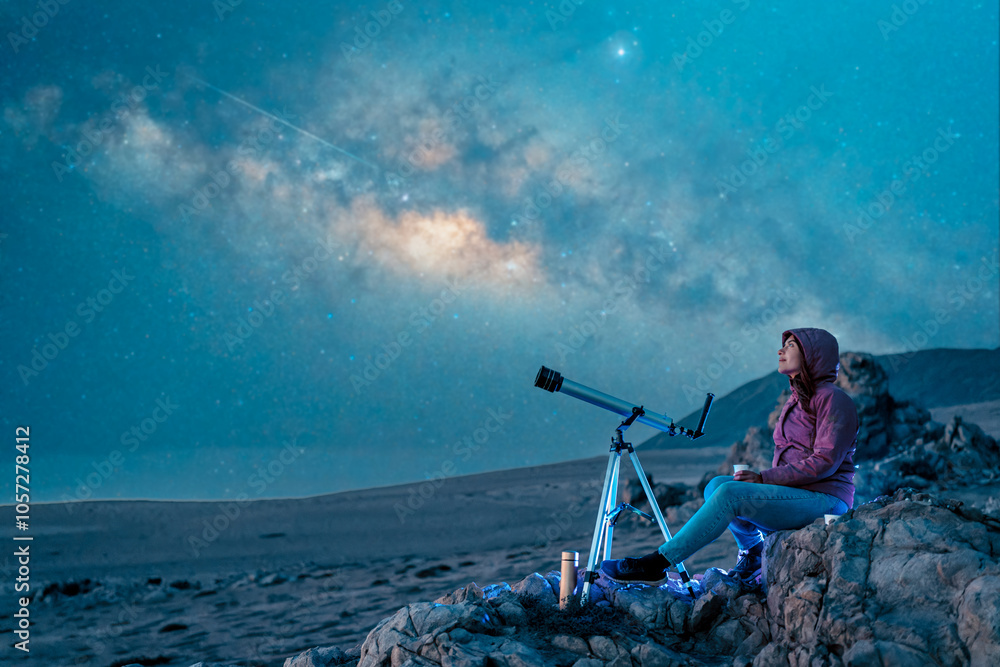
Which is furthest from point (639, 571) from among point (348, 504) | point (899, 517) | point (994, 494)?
point (348, 504)

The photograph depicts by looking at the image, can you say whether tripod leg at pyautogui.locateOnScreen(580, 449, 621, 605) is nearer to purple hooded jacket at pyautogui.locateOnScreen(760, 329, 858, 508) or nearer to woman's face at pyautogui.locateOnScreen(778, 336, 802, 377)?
purple hooded jacket at pyautogui.locateOnScreen(760, 329, 858, 508)

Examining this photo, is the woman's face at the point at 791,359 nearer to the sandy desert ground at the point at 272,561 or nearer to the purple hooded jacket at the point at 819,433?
the purple hooded jacket at the point at 819,433

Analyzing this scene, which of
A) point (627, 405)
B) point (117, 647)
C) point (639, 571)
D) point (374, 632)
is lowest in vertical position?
point (117, 647)

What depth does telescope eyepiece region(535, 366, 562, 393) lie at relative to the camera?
190 inches

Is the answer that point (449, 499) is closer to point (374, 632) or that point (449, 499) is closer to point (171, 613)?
point (171, 613)

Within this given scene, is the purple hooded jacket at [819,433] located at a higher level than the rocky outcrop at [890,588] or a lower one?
higher

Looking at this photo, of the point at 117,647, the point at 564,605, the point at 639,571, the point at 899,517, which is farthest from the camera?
the point at 117,647

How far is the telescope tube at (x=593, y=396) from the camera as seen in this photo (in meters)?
4.84

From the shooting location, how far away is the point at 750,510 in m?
4.31

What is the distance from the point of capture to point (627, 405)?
16.4 ft

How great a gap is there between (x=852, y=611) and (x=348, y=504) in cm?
2414

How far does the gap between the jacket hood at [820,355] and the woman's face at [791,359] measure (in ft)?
0.13

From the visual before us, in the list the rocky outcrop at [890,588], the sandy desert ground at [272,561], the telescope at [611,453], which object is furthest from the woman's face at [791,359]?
the sandy desert ground at [272,561]

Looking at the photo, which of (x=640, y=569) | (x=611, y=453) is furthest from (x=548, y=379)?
(x=640, y=569)
